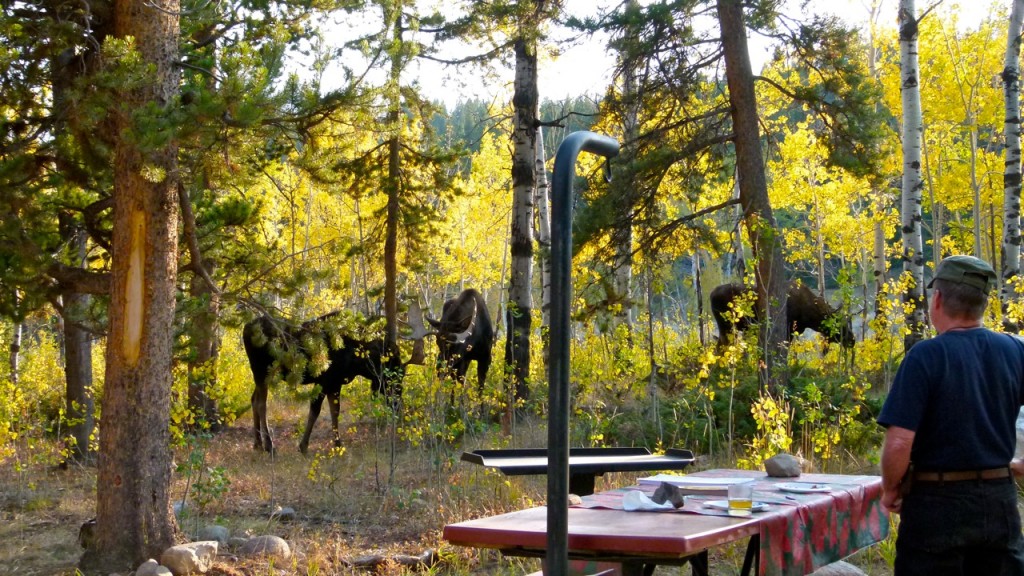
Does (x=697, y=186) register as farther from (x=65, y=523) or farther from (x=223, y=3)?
(x=65, y=523)

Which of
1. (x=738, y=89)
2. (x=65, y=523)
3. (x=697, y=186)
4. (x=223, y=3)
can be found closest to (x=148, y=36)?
(x=223, y=3)

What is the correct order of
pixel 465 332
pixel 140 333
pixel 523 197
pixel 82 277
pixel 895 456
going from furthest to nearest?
1. pixel 465 332
2. pixel 523 197
3. pixel 82 277
4. pixel 140 333
5. pixel 895 456

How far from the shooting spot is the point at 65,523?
29.6ft

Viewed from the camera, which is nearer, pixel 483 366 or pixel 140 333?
pixel 140 333

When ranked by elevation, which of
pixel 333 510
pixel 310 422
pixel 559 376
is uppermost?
pixel 559 376

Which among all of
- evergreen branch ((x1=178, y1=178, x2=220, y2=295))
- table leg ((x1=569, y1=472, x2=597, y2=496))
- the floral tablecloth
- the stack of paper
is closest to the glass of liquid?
the floral tablecloth

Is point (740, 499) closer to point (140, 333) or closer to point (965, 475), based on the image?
point (965, 475)

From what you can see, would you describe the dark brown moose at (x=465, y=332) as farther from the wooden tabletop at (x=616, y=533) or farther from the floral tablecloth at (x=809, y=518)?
the wooden tabletop at (x=616, y=533)

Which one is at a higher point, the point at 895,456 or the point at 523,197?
the point at 523,197

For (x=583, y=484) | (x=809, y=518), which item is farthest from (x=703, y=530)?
(x=583, y=484)

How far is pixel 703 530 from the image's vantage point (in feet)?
11.3

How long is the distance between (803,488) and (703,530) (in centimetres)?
151

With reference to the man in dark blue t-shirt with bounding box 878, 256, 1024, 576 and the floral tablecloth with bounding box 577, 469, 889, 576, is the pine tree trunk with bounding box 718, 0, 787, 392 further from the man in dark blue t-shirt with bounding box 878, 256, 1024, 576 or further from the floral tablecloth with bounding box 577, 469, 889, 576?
the man in dark blue t-shirt with bounding box 878, 256, 1024, 576

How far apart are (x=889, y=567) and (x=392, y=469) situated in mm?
4496
